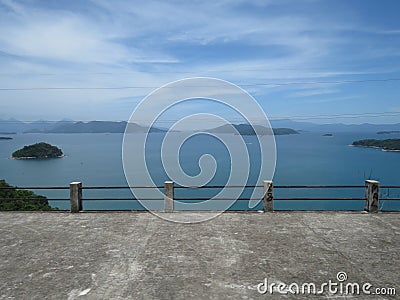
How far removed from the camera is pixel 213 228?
7.91 meters

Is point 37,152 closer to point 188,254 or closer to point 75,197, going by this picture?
point 75,197

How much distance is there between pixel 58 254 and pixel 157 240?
2.08 meters

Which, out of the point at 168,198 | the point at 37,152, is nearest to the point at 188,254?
the point at 168,198

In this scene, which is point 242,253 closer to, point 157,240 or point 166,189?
point 157,240

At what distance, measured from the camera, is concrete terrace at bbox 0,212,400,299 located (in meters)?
5.02

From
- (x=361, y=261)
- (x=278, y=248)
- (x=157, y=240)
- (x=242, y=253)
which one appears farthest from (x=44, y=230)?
(x=361, y=261)

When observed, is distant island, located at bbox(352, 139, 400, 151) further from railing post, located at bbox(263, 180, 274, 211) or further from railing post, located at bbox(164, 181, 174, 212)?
railing post, located at bbox(164, 181, 174, 212)

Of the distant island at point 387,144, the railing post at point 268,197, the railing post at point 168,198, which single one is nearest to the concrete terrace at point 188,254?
the railing post at point 268,197
